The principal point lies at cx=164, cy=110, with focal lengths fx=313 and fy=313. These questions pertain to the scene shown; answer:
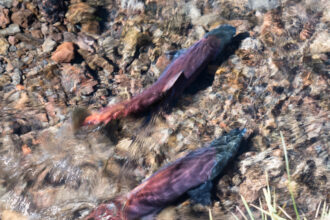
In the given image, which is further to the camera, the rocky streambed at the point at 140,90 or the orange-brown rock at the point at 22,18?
the orange-brown rock at the point at 22,18

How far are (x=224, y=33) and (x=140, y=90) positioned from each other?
1632mm

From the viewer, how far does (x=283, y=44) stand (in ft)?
16.5

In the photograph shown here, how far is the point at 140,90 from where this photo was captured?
481 cm

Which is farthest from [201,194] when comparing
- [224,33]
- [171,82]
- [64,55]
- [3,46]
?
[3,46]

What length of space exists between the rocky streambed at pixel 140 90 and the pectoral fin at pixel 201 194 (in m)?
→ 0.10

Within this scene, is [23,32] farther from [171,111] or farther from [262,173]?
[262,173]

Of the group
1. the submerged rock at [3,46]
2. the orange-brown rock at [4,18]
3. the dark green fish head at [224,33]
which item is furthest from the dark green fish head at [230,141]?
the orange-brown rock at [4,18]

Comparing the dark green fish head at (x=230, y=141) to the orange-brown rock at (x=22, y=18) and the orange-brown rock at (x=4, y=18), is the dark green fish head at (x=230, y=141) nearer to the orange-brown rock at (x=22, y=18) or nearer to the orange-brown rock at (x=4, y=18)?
the orange-brown rock at (x=22, y=18)

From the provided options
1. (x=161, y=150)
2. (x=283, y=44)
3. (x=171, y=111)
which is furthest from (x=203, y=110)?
(x=283, y=44)

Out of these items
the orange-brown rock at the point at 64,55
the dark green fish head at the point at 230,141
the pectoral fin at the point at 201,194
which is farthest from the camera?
the orange-brown rock at the point at 64,55

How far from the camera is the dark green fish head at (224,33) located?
496cm

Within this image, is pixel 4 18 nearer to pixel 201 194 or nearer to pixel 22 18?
pixel 22 18

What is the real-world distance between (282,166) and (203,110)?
52.4 inches

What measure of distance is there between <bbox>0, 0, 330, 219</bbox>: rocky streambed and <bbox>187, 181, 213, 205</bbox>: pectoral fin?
100 millimetres
